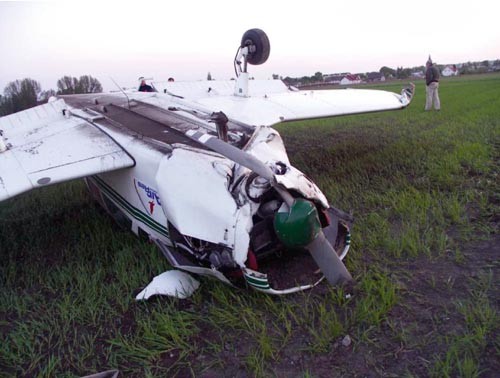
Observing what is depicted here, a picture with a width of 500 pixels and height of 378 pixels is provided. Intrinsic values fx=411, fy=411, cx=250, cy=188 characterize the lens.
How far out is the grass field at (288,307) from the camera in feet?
8.92

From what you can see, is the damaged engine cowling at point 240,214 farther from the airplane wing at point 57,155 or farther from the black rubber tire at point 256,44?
→ the black rubber tire at point 256,44

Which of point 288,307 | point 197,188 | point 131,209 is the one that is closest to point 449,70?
point 131,209

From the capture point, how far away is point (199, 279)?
3.79 m

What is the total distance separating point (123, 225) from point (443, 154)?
561 centimetres

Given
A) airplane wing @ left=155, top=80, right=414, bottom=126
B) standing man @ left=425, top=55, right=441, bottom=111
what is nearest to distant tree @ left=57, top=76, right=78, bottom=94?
airplane wing @ left=155, top=80, right=414, bottom=126

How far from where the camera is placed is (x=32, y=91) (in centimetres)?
1271

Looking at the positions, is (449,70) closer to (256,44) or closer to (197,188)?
(256,44)

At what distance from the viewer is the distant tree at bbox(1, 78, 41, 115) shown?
1220 centimetres

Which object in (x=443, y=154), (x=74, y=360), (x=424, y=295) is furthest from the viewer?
(x=443, y=154)

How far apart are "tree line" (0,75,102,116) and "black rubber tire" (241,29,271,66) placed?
5826 millimetres

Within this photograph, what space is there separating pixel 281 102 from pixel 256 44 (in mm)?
1062

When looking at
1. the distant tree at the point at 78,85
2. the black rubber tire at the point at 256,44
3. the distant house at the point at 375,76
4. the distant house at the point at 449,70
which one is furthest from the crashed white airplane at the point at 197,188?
the distant house at the point at 449,70

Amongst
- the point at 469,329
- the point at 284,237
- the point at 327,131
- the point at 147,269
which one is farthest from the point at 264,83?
the point at 469,329

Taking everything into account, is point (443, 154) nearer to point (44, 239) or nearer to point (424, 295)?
point (424, 295)
